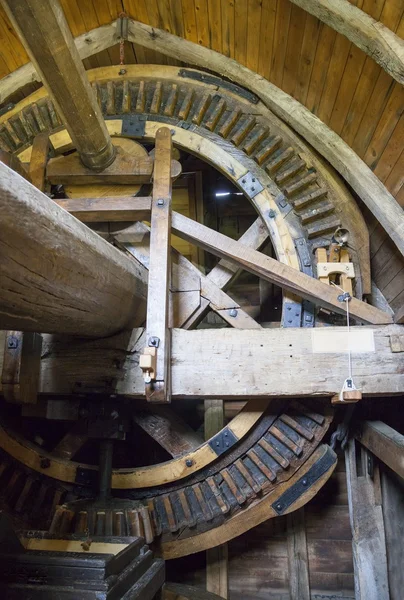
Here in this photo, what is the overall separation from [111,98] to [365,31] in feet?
5.04

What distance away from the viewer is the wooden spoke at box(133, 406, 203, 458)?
2.60 meters

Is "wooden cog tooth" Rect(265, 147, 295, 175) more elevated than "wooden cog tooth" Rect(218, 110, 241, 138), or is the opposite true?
"wooden cog tooth" Rect(218, 110, 241, 138)

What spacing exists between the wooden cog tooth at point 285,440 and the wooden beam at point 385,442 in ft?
1.14

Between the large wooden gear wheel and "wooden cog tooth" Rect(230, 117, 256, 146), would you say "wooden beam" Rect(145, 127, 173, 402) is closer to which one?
the large wooden gear wheel

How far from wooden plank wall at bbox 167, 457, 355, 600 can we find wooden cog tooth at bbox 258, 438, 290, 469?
658 millimetres

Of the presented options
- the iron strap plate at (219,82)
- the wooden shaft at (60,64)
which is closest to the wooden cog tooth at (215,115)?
the iron strap plate at (219,82)

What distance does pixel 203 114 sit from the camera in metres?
2.76

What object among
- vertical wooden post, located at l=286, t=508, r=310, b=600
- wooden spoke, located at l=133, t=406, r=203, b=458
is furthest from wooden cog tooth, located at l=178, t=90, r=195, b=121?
vertical wooden post, located at l=286, t=508, r=310, b=600

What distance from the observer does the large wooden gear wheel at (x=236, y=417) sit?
7.68 feet

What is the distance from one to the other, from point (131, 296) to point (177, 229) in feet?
1.38

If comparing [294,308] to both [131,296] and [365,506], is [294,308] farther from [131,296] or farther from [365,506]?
[365,506]

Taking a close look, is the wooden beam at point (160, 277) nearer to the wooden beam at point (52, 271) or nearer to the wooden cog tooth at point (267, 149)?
the wooden beam at point (52, 271)

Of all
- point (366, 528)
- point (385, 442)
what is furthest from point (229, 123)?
point (366, 528)

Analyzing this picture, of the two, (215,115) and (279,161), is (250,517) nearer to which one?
(279,161)
